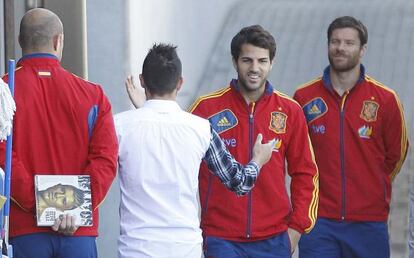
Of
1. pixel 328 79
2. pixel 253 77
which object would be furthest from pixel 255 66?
pixel 328 79

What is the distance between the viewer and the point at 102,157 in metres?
5.29

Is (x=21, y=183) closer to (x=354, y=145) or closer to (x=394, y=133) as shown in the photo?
(x=354, y=145)

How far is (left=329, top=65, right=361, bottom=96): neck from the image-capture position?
6836 mm

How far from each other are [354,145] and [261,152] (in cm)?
115

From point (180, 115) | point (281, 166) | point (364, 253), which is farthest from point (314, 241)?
point (180, 115)

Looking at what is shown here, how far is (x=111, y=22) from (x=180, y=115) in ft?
8.21

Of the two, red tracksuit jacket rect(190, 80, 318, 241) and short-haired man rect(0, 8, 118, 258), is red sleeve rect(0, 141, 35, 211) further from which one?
red tracksuit jacket rect(190, 80, 318, 241)

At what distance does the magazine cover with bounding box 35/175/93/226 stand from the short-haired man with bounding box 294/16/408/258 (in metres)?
1.96

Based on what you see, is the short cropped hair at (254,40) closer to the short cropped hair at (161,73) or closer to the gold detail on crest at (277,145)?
the gold detail on crest at (277,145)

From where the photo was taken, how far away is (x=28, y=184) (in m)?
5.21

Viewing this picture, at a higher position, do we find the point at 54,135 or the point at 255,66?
the point at 255,66

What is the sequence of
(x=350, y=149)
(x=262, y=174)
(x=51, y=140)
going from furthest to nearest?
(x=350, y=149), (x=262, y=174), (x=51, y=140)

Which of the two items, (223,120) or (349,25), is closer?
(223,120)


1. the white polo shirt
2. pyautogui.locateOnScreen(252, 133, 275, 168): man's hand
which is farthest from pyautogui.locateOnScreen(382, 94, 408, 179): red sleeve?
the white polo shirt
